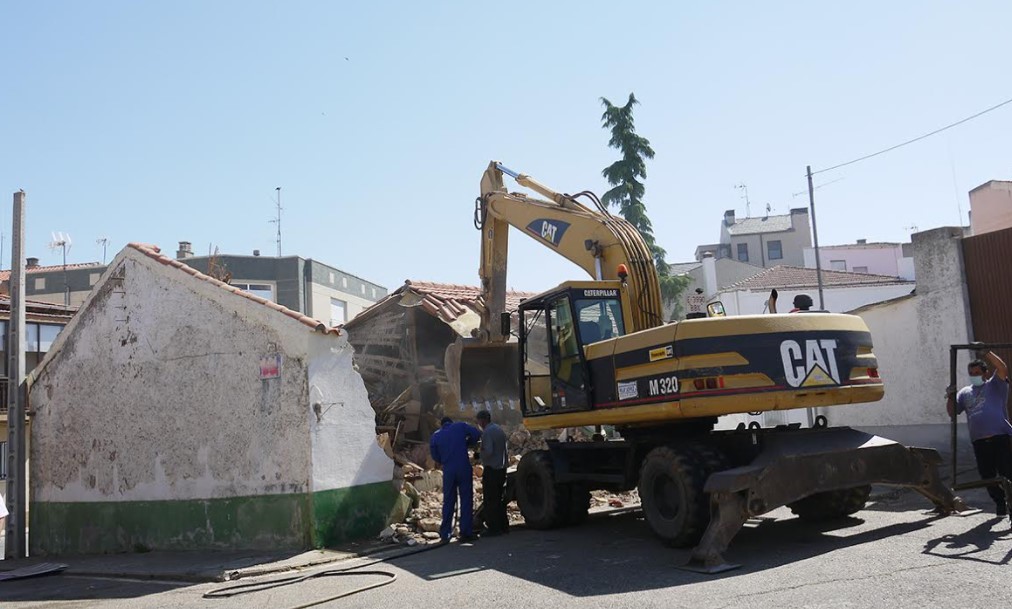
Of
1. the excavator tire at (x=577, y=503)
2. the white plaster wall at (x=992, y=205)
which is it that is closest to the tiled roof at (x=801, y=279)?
the white plaster wall at (x=992, y=205)

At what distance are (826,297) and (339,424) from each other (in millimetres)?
31179

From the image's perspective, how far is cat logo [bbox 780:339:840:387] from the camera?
29.5ft

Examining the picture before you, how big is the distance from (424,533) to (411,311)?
24.6 ft

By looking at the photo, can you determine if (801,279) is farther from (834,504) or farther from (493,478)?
(493,478)

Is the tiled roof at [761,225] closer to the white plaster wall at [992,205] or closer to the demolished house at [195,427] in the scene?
the white plaster wall at [992,205]

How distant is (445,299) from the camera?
60.7ft

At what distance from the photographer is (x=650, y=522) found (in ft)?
31.7

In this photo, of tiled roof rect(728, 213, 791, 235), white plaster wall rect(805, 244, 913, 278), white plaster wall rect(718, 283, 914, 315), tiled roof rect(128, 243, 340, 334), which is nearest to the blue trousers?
tiled roof rect(128, 243, 340, 334)

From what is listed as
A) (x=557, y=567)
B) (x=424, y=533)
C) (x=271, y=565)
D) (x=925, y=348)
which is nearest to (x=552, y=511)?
(x=424, y=533)

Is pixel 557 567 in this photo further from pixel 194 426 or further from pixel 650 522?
pixel 194 426

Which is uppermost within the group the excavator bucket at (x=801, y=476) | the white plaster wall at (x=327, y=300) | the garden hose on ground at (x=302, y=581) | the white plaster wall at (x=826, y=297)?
the white plaster wall at (x=327, y=300)

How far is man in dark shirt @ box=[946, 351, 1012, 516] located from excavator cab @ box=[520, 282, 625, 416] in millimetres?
3950

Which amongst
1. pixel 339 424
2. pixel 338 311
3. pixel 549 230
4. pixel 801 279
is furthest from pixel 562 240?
pixel 338 311

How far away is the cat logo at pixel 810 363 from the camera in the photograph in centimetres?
898
